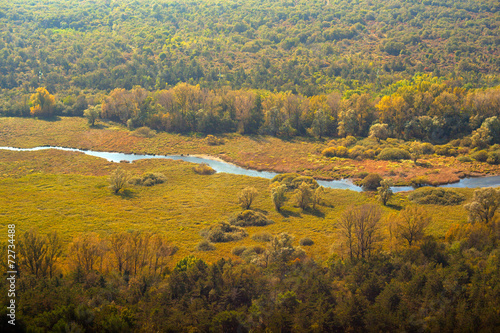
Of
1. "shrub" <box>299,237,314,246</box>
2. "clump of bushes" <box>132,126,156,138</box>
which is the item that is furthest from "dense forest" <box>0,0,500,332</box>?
"clump of bushes" <box>132,126,156,138</box>

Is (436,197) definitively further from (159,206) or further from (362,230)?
(159,206)

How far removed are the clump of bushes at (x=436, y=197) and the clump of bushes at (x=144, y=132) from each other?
78821 mm

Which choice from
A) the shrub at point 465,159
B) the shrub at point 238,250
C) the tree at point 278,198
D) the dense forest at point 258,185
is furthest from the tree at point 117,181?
the shrub at point 465,159

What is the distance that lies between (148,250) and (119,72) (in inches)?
5356

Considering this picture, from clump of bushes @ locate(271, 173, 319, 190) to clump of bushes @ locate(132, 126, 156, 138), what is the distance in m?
51.0

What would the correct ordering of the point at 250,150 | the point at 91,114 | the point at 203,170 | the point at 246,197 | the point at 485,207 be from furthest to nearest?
the point at 91,114
the point at 250,150
the point at 203,170
the point at 246,197
the point at 485,207

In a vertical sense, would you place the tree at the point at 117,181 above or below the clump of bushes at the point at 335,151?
below

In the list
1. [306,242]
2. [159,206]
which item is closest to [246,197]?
[159,206]

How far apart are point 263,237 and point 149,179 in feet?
117

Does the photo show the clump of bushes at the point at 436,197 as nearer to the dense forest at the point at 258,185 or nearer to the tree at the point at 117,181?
the dense forest at the point at 258,185

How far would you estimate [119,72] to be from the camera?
160625mm

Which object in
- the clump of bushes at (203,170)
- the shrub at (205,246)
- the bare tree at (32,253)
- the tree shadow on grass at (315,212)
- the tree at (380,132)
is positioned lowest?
the shrub at (205,246)

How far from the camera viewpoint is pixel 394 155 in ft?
304

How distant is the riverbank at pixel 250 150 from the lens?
84.0 meters
